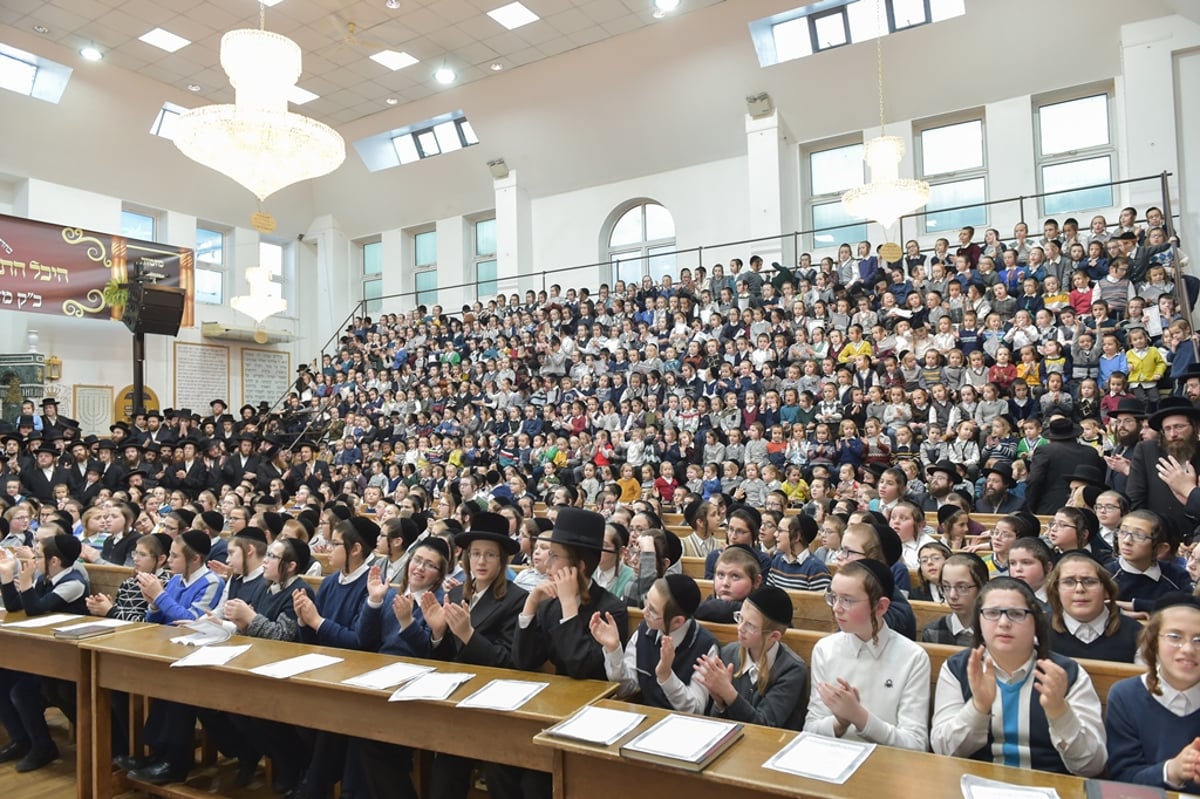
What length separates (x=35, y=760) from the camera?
4.07 m

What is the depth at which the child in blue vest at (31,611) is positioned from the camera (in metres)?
4.12

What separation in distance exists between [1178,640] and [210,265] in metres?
19.3

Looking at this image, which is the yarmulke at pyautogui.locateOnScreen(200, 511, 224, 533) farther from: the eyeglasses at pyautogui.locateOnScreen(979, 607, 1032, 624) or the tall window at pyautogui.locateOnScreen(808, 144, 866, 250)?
the tall window at pyautogui.locateOnScreen(808, 144, 866, 250)

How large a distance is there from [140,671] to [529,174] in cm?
1456

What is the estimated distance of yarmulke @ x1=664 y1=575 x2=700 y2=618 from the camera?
2.90 m

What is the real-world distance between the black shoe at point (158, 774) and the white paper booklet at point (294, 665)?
1.21 m

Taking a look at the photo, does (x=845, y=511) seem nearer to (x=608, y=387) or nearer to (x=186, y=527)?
(x=186, y=527)

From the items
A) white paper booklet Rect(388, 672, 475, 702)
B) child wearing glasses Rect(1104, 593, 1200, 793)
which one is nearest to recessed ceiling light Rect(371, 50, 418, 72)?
white paper booklet Rect(388, 672, 475, 702)

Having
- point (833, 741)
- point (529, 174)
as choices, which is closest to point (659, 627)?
point (833, 741)

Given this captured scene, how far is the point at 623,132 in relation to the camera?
15320 millimetres

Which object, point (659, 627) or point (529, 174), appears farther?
point (529, 174)

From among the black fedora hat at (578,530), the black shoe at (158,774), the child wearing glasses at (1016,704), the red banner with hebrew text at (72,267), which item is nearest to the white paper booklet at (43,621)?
the black shoe at (158,774)

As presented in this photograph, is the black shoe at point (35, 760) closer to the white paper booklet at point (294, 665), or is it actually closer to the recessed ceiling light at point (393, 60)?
the white paper booklet at point (294, 665)

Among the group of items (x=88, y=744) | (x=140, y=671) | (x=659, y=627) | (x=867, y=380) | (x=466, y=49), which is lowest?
(x=88, y=744)
